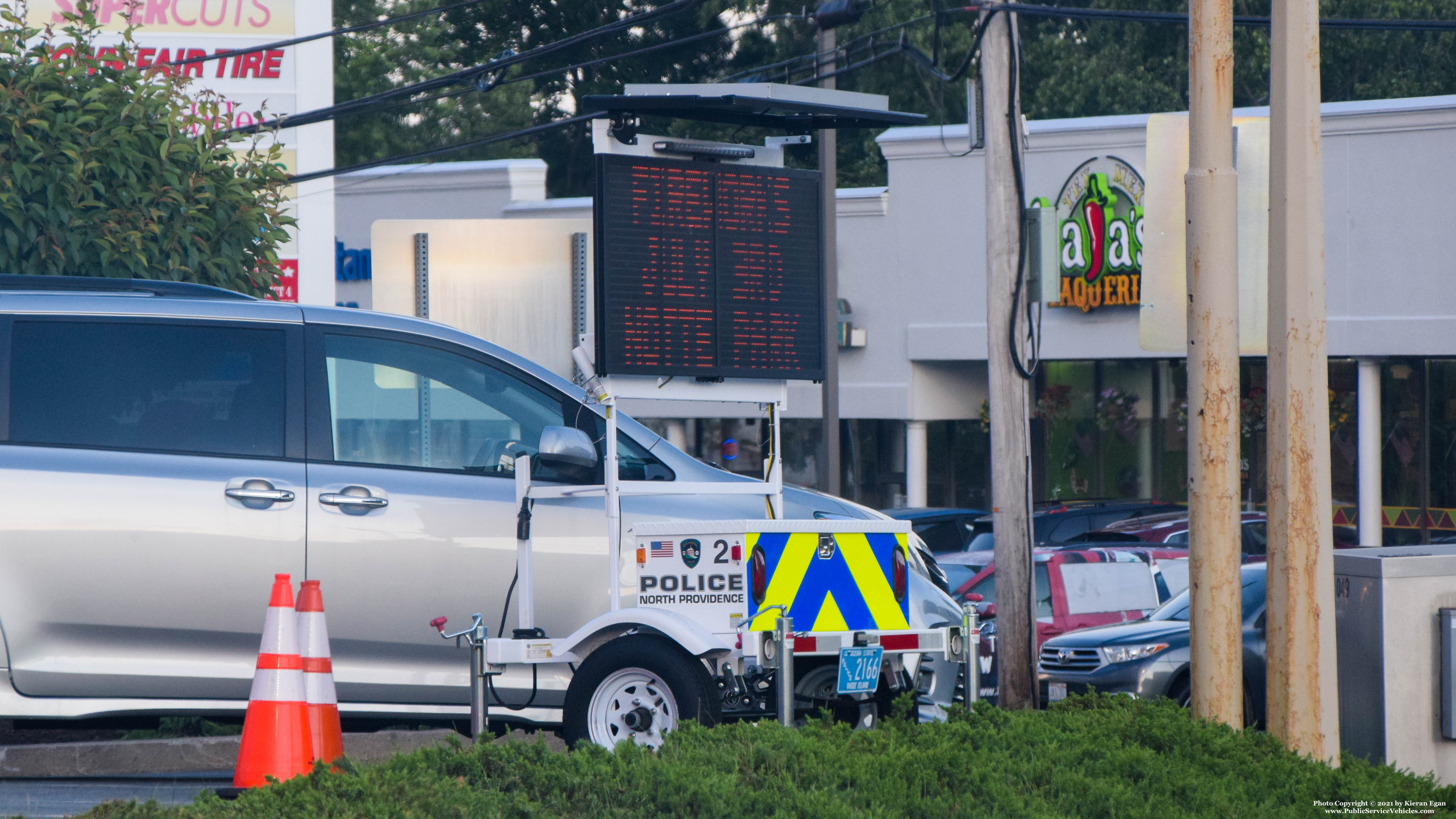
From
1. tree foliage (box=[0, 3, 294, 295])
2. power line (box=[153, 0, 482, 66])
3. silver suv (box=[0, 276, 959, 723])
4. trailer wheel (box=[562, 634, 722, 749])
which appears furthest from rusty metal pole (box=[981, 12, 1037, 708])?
power line (box=[153, 0, 482, 66])

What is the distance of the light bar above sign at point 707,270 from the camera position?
6949mm

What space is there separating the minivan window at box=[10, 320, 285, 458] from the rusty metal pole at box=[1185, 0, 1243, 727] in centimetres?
394

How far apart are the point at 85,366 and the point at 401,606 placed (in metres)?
1.72

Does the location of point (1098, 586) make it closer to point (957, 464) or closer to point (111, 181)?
point (111, 181)

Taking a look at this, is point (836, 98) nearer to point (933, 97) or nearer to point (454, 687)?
point (454, 687)

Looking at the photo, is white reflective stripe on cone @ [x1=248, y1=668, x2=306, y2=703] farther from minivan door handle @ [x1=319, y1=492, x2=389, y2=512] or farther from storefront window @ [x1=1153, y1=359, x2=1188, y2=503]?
storefront window @ [x1=1153, y1=359, x2=1188, y2=503]

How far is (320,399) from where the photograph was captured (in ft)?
23.2

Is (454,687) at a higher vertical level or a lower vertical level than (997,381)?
lower

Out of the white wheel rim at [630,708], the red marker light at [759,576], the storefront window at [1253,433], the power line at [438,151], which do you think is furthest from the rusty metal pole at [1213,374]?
the storefront window at [1253,433]

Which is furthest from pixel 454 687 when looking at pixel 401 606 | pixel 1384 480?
pixel 1384 480

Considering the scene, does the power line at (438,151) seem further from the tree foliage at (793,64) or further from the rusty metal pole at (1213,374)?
the rusty metal pole at (1213,374)

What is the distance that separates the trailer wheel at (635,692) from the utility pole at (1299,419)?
2.37 m

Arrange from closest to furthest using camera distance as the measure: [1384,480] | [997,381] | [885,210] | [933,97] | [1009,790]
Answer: [1009,790] → [997,381] → [1384,480] → [885,210] → [933,97]

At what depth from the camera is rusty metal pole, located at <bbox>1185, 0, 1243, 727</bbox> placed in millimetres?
6684
